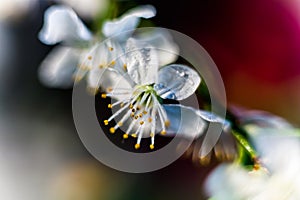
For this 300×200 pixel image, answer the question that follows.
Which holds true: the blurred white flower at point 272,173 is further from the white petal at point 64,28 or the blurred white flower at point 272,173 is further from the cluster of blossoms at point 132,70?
the white petal at point 64,28

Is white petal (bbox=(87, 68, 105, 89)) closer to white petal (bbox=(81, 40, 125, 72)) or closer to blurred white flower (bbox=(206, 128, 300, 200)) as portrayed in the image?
white petal (bbox=(81, 40, 125, 72))

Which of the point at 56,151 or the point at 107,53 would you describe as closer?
the point at 107,53

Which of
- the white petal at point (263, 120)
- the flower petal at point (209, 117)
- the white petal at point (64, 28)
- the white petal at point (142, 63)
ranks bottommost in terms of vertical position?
the white petal at point (263, 120)

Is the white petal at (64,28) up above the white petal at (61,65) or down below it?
above

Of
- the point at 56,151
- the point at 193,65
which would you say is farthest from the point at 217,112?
the point at 56,151

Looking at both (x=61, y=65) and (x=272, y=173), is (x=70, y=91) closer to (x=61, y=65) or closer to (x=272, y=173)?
(x=61, y=65)

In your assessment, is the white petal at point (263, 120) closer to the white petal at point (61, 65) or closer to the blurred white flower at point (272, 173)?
the blurred white flower at point (272, 173)

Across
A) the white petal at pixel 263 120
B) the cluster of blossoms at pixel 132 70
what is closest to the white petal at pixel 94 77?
the cluster of blossoms at pixel 132 70

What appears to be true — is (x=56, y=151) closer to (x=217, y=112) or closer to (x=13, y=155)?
(x=13, y=155)
